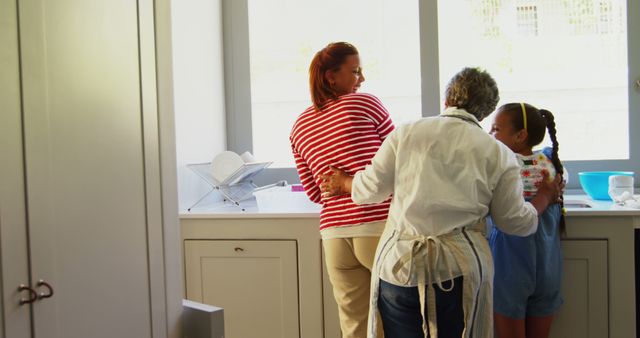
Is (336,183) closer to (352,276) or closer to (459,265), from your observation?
(352,276)

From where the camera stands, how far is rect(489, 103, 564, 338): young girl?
1.90m

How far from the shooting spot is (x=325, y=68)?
1.83 meters

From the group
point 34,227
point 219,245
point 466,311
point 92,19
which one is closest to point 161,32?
point 92,19

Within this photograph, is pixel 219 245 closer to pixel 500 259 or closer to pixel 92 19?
pixel 500 259

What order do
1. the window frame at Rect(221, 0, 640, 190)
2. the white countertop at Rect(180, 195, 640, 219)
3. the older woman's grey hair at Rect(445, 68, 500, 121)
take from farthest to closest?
the window frame at Rect(221, 0, 640, 190), the white countertop at Rect(180, 195, 640, 219), the older woman's grey hair at Rect(445, 68, 500, 121)

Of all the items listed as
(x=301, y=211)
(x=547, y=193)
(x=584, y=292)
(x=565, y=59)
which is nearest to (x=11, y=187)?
(x=301, y=211)

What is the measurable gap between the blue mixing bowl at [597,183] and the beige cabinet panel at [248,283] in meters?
1.14

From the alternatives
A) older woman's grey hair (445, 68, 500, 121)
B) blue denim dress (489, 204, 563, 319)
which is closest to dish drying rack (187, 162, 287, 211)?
blue denim dress (489, 204, 563, 319)

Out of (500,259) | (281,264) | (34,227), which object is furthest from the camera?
(281,264)

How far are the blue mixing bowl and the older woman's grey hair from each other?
39.5 inches

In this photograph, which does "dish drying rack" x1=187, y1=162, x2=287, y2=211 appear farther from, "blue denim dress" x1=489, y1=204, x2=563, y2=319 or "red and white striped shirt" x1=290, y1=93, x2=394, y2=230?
"blue denim dress" x1=489, y1=204, x2=563, y2=319

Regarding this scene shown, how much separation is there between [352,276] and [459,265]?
0.45 meters

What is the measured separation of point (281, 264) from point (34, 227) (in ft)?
4.47

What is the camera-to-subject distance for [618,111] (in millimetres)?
2635
